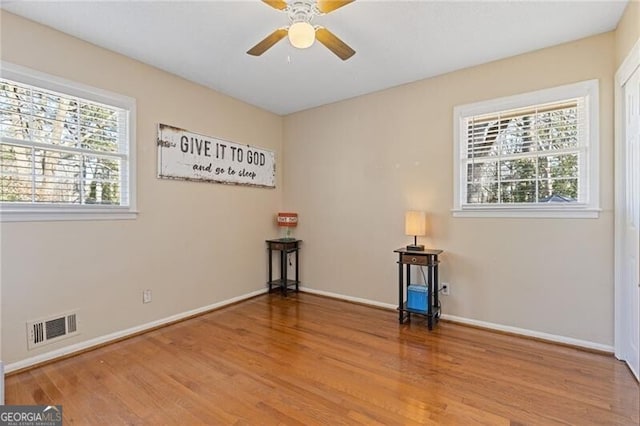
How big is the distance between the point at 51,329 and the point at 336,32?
3411 mm

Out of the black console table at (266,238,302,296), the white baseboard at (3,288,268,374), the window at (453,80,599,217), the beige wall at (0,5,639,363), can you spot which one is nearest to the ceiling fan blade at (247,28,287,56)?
the beige wall at (0,5,639,363)

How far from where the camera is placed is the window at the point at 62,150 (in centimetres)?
236

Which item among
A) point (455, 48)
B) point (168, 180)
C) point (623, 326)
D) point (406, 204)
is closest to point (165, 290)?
point (168, 180)

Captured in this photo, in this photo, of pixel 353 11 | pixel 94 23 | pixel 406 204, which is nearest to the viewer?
pixel 353 11

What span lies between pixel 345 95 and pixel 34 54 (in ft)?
10.0

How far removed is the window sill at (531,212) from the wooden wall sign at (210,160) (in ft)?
8.67

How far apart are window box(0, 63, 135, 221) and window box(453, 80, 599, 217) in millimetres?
3454

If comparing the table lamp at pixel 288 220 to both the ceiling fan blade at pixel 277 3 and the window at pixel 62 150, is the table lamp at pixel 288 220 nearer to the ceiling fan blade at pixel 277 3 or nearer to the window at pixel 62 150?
the window at pixel 62 150

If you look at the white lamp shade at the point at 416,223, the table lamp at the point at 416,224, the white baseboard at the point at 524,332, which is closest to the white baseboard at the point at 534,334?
the white baseboard at the point at 524,332

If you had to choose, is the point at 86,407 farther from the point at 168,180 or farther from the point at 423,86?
the point at 423,86

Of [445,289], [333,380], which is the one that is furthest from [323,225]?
[333,380]

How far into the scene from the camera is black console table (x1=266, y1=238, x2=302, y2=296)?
174 inches

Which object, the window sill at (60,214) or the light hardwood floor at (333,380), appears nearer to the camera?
the light hardwood floor at (333,380)

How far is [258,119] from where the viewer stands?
14.6 ft
